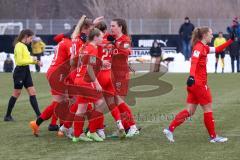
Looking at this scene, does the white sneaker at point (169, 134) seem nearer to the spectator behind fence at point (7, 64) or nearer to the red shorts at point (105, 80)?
the red shorts at point (105, 80)

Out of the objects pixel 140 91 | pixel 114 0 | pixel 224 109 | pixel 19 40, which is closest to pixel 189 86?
pixel 19 40

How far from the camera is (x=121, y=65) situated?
1245 cm

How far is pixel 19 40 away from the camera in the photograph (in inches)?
572

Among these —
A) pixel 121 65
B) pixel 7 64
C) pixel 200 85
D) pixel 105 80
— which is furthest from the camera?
pixel 7 64

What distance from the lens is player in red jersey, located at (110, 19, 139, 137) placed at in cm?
1224

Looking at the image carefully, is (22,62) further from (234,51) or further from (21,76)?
(234,51)

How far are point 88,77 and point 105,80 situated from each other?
464 millimetres

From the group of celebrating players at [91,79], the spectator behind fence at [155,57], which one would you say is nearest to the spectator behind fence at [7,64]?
the spectator behind fence at [155,57]

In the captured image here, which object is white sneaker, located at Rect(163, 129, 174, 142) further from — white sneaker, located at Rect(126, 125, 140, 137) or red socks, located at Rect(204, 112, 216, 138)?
white sneaker, located at Rect(126, 125, 140, 137)

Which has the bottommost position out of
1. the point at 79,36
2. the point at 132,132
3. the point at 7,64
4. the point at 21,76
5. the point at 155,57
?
the point at 132,132

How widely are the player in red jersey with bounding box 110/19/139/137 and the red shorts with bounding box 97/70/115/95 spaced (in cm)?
28

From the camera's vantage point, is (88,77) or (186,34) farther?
(186,34)

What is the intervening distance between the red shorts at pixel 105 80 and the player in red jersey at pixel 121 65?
0.28 metres

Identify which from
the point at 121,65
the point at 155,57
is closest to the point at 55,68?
the point at 121,65
